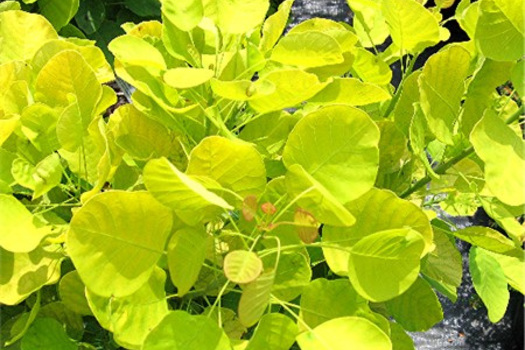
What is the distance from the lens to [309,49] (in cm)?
54

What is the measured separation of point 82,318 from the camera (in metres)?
0.63

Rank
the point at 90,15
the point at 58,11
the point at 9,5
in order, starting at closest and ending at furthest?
the point at 9,5 → the point at 58,11 → the point at 90,15

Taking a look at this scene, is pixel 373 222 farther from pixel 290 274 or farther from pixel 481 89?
pixel 481 89

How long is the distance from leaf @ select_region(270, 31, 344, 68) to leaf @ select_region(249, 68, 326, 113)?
0.16 ft

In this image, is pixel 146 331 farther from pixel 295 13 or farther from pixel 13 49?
pixel 295 13

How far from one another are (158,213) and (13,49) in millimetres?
285

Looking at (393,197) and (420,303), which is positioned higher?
(393,197)

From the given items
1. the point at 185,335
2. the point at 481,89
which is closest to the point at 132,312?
the point at 185,335

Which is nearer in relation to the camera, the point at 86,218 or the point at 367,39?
the point at 86,218

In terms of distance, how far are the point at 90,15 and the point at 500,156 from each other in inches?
49.1

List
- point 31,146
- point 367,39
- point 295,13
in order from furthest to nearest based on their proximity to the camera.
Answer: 1. point 295,13
2. point 367,39
3. point 31,146

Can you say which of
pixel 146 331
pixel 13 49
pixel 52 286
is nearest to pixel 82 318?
pixel 52 286

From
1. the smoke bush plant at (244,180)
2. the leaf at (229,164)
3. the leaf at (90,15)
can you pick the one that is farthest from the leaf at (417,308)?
the leaf at (90,15)

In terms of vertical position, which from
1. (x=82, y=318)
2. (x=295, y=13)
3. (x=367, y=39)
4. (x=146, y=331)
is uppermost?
(x=367, y=39)
